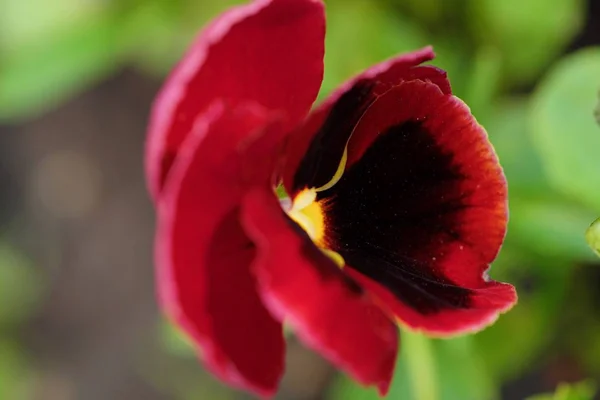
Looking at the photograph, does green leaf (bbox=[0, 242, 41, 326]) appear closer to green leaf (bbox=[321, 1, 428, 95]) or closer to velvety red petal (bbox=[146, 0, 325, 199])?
green leaf (bbox=[321, 1, 428, 95])

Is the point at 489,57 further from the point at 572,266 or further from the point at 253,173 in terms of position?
the point at 253,173

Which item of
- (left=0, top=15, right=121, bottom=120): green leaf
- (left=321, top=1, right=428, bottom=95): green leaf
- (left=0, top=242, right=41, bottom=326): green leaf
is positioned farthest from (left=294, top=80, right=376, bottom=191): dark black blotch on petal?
(left=0, top=242, right=41, bottom=326): green leaf

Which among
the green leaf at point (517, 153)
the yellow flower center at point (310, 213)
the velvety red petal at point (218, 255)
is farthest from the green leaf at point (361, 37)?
the velvety red petal at point (218, 255)

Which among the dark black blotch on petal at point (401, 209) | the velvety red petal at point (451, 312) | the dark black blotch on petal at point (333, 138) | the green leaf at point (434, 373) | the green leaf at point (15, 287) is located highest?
the dark black blotch on petal at point (333, 138)

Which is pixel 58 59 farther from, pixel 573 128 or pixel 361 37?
pixel 573 128

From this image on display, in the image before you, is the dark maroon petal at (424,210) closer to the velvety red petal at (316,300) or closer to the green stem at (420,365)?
the velvety red petal at (316,300)
